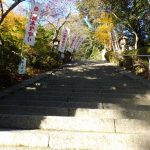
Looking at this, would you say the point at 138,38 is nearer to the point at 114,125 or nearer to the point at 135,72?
the point at 135,72

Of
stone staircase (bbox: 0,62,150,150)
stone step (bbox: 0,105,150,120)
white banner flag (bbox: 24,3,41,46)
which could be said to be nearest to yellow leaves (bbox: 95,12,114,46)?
white banner flag (bbox: 24,3,41,46)

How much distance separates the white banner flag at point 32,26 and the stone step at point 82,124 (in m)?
7.20

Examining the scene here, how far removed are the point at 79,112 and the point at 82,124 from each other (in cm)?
85

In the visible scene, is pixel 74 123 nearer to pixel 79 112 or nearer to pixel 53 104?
pixel 79 112

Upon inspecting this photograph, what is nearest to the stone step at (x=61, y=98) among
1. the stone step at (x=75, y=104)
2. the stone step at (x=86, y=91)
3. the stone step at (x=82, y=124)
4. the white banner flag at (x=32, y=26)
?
the stone step at (x=75, y=104)

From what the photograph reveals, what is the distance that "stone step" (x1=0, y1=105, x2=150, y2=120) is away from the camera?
613cm

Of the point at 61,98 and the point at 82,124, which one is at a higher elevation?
the point at 61,98

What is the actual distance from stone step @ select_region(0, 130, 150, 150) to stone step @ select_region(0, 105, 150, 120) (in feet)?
3.89

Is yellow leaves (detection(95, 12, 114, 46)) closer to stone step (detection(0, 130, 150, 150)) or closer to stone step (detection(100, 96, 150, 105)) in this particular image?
stone step (detection(100, 96, 150, 105))

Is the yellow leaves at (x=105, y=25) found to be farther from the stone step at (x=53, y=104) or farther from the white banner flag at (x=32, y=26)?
the stone step at (x=53, y=104)

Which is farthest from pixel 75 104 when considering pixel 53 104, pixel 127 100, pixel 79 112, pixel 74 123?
pixel 74 123

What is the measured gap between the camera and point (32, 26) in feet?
42.7

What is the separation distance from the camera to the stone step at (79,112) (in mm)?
6129

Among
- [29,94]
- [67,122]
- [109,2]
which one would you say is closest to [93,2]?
[109,2]
